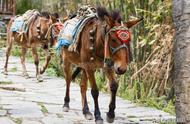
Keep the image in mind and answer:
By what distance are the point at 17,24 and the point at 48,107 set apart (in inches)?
220

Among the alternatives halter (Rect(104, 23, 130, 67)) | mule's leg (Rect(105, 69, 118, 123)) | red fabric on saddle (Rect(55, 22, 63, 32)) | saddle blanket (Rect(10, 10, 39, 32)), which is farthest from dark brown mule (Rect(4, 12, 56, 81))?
halter (Rect(104, 23, 130, 67))

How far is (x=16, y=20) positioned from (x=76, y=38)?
6601 mm

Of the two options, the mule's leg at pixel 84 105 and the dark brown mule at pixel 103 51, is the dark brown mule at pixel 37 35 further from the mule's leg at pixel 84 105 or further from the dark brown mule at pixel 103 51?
the dark brown mule at pixel 103 51

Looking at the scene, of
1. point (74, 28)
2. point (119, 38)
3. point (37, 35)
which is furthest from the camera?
point (37, 35)

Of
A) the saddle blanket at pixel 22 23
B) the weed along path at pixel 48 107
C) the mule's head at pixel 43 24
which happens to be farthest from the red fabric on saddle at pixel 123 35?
the saddle blanket at pixel 22 23

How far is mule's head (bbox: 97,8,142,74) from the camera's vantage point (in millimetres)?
5475

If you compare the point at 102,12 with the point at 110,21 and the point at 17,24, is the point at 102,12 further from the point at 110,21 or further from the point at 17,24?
the point at 17,24

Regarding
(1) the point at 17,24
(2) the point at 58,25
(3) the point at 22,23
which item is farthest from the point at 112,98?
(1) the point at 17,24

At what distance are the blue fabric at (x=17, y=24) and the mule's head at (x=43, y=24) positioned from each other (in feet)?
2.64

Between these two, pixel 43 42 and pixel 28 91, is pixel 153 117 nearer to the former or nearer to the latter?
pixel 28 91

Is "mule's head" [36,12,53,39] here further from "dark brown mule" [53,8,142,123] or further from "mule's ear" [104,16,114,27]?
"mule's ear" [104,16,114,27]

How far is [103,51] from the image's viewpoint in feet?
19.4

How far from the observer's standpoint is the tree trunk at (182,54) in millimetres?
3109

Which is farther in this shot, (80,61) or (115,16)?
(80,61)
